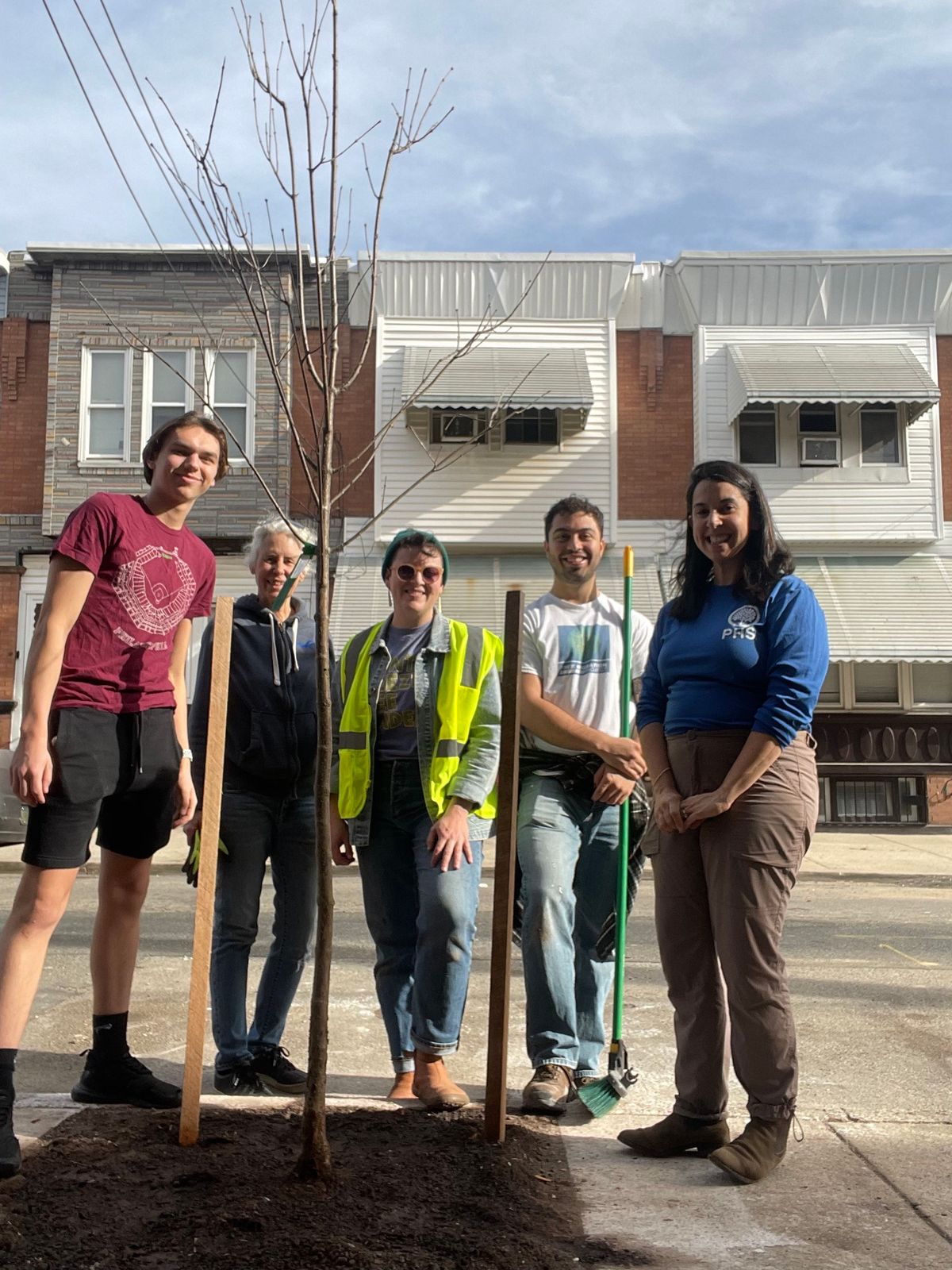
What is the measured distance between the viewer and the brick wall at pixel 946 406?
1834 cm

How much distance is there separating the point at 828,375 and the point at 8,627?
1270 cm

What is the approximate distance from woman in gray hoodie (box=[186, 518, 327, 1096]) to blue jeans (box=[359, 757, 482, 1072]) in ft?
1.18

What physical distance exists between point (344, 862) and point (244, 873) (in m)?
0.43

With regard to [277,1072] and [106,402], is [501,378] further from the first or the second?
[277,1072]

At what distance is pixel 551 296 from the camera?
18.3m

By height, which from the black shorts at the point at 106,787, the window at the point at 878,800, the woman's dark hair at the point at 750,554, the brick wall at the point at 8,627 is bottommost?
→ the window at the point at 878,800

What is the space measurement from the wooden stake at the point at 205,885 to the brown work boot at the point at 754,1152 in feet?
4.62

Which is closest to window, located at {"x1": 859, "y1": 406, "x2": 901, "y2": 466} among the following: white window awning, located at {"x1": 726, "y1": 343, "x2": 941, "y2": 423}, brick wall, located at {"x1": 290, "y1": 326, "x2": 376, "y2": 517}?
white window awning, located at {"x1": 726, "y1": 343, "x2": 941, "y2": 423}

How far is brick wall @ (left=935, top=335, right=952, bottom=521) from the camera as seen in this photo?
18344 mm

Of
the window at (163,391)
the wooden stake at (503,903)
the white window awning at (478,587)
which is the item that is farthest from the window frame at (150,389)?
the wooden stake at (503,903)

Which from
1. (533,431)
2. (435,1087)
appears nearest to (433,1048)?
(435,1087)

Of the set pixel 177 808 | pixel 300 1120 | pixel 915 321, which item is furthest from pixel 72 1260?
pixel 915 321

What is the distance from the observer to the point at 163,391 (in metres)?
18.2

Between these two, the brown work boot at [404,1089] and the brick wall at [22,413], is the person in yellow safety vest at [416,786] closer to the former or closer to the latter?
the brown work boot at [404,1089]
